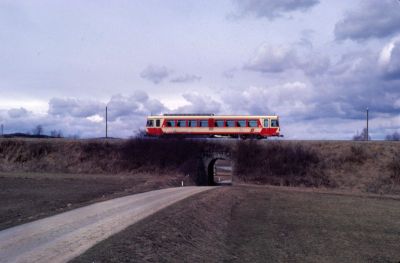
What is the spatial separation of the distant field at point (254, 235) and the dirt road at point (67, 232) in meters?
0.74

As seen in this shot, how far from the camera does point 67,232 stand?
55.1 ft

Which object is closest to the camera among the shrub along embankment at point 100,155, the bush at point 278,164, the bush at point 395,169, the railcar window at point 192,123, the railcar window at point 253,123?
the bush at point 395,169

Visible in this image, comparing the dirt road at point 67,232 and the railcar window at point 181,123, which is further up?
the railcar window at point 181,123

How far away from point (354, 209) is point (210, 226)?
41.7ft

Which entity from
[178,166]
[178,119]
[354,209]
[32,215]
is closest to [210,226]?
[32,215]

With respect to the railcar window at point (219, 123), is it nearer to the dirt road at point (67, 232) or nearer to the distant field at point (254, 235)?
the distant field at point (254, 235)

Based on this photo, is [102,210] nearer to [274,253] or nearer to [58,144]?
[274,253]

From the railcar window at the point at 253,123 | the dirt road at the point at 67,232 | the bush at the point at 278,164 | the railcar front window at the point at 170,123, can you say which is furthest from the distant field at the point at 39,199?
the railcar window at the point at 253,123

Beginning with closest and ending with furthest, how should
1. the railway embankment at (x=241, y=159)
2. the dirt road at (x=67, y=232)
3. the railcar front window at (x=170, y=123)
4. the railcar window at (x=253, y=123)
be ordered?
the dirt road at (x=67, y=232), the railway embankment at (x=241, y=159), the railcar window at (x=253, y=123), the railcar front window at (x=170, y=123)

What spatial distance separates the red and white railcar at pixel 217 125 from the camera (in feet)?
195

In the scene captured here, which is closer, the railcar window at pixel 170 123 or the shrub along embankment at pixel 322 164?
the shrub along embankment at pixel 322 164

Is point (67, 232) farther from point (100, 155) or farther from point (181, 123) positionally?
point (100, 155)

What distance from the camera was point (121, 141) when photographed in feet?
210

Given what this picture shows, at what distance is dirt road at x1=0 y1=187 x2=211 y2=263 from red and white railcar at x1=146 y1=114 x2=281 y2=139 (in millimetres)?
35545
